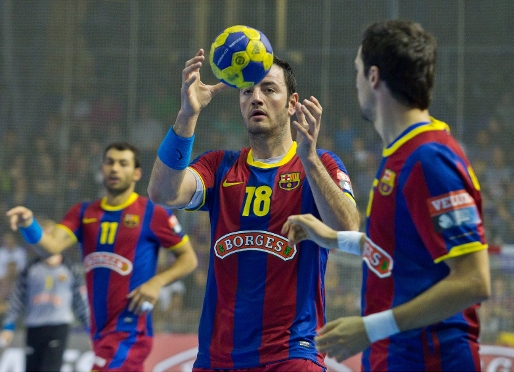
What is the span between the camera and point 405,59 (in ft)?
8.15

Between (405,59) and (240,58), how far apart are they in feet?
4.59

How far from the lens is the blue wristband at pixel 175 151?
143 inches

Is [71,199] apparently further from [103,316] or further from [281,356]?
[281,356]

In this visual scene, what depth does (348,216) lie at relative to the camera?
3.58 m

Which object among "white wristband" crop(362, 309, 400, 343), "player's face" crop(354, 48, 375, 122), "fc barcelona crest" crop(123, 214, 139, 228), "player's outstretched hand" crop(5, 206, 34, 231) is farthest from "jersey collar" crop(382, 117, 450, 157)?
"fc barcelona crest" crop(123, 214, 139, 228)

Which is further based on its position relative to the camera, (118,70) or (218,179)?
(118,70)

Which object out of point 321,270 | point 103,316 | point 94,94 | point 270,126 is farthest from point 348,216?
point 94,94

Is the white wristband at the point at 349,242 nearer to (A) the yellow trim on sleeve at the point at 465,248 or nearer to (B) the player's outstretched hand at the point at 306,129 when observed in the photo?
(A) the yellow trim on sleeve at the point at 465,248

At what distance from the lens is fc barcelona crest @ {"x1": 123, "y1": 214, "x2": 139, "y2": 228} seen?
611 centimetres

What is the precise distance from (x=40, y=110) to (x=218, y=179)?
6581mm

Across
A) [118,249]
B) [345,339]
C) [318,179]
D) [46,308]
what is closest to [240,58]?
[318,179]

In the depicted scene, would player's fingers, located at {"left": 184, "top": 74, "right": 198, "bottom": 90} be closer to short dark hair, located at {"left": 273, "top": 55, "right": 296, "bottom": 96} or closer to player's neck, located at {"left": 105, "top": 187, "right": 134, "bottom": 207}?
short dark hair, located at {"left": 273, "top": 55, "right": 296, "bottom": 96}

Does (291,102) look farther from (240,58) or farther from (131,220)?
(131,220)

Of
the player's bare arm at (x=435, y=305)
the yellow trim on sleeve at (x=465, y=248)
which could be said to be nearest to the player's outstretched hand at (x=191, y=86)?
the player's bare arm at (x=435, y=305)
